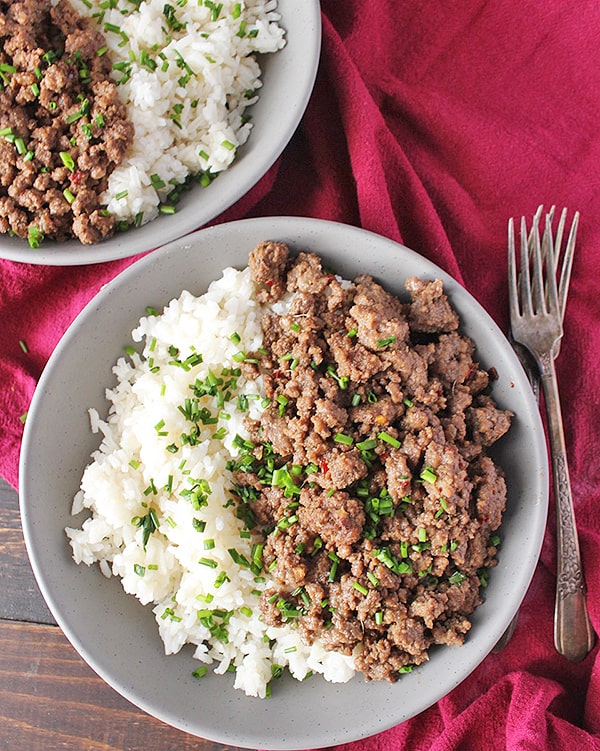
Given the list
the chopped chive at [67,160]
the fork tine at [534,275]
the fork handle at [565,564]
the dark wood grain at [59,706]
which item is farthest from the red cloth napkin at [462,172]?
the dark wood grain at [59,706]

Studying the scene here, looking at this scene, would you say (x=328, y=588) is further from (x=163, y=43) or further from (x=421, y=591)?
(x=163, y=43)

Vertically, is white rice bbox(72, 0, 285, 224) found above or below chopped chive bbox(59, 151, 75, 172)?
above

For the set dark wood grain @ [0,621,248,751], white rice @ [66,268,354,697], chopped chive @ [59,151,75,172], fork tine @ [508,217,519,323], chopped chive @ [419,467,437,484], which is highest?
fork tine @ [508,217,519,323]

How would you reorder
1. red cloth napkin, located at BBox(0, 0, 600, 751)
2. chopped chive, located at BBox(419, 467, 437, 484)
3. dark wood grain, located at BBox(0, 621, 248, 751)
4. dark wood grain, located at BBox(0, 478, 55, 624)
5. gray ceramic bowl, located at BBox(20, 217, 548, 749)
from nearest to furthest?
chopped chive, located at BBox(419, 467, 437, 484) < gray ceramic bowl, located at BBox(20, 217, 548, 749) < red cloth napkin, located at BBox(0, 0, 600, 751) < dark wood grain, located at BBox(0, 621, 248, 751) < dark wood grain, located at BBox(0, 478, 55, 624)

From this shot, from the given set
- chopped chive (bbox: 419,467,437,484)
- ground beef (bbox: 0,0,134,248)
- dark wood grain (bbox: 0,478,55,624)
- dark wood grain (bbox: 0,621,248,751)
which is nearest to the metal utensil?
chopped chive (bbox: 419,467,437,484)

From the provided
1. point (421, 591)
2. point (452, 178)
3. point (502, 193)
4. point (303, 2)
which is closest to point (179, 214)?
point (303, 2)

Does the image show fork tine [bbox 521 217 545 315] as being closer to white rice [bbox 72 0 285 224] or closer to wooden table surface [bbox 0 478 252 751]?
white rice [bbox 72 0 285 224]

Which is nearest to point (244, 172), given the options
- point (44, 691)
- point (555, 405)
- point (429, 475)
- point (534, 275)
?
point (534, 275)

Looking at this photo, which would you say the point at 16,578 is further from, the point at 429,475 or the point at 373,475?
the point at 429,475
